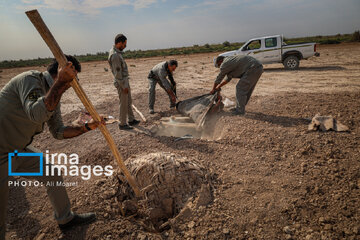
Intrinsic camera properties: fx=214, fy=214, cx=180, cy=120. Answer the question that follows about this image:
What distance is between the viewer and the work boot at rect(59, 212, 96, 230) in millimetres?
2324

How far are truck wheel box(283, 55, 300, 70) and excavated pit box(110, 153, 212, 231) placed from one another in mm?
10730

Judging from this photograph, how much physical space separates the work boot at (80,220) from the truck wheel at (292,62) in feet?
39.0

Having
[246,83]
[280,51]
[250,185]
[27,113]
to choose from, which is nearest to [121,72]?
[246,83]

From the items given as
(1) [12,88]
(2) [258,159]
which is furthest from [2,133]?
(2) [258,159]

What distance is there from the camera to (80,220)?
236cm

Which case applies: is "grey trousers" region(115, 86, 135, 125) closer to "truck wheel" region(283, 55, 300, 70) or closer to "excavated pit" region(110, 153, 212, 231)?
"excavated pit" region(110, 153, 212, 231)

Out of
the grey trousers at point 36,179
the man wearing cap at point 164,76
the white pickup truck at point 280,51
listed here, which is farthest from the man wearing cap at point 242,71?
the white pickup truck at point 280,51

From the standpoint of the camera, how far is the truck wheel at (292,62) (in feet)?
36.8

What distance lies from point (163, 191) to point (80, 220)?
98cm

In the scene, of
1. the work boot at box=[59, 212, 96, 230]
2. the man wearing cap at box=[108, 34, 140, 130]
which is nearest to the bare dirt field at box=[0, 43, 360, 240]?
the work boot at box=[59, 212, 96, 230]

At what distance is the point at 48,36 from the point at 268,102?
566 centimetres

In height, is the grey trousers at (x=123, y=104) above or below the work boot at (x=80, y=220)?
above

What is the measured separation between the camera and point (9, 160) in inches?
75.9

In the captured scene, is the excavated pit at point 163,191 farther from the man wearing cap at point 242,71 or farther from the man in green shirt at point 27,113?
the man wearing cap at point 242,71
